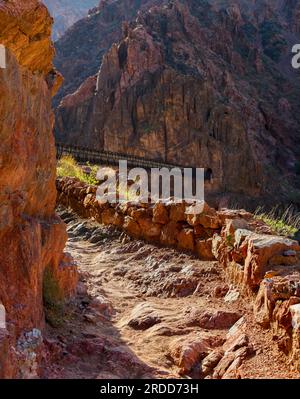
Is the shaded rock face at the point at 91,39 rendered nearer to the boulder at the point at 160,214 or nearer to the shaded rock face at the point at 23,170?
the boulder at the point at 160,214

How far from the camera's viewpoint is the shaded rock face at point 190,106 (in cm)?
3981

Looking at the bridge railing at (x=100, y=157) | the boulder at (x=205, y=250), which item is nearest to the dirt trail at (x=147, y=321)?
the boulder at (x=205, y=250)

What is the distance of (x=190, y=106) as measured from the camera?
132 ft

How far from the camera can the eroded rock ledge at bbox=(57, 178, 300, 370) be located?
179 inches

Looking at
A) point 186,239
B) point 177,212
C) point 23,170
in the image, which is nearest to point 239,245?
point 186,239

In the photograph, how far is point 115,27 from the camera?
7775 centimetres

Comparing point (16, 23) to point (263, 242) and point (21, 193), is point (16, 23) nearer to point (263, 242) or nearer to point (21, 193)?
point (21, 193)

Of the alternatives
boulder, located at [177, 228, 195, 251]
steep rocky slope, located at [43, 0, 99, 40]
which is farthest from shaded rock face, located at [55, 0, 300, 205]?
steep rocky slope, located at [43, 0, 99, 40]

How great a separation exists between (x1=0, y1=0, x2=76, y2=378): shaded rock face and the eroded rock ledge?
87.5 inches

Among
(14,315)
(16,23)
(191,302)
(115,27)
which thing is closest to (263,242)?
(191,302)

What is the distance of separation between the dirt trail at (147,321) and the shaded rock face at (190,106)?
31294mm

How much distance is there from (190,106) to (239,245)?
1375 inches

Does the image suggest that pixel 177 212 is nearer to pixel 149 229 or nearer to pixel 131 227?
pixel 149 229

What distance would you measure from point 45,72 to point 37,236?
187cm
